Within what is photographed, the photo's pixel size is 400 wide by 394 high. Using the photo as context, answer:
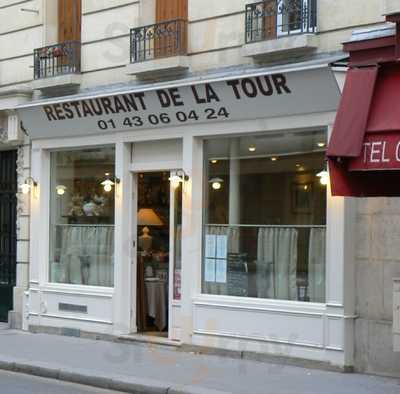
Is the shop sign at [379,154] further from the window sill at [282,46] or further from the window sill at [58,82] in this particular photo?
the window sill at [58,82]

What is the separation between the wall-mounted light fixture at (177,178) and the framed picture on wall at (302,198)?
5.67ft

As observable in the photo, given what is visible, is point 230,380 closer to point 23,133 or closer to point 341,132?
point 341,132

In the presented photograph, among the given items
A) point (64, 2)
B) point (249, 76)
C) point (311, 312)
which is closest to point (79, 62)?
point (64, 2)

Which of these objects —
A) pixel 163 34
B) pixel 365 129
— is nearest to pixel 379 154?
pixel 365 129

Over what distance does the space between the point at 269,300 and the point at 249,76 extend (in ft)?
9.97

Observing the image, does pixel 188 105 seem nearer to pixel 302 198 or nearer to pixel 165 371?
pixel 302 198

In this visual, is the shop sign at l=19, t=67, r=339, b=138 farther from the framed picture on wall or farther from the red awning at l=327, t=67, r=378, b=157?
the red awning at l=327, t=67, r=378, b=157

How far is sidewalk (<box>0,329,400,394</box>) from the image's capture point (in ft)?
31.9

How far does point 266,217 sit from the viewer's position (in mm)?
11797

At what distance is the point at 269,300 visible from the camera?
1152 centimetres

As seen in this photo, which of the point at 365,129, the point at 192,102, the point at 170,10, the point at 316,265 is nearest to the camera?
the point at 365,129

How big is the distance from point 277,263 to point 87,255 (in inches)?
153

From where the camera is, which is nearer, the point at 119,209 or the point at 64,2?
the point at 119,209

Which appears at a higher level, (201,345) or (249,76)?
(249,76)
